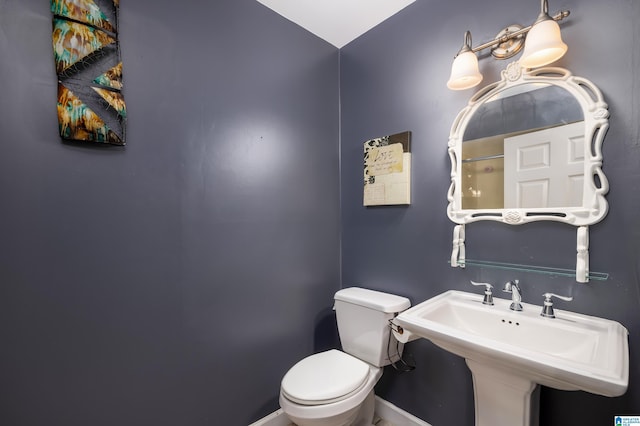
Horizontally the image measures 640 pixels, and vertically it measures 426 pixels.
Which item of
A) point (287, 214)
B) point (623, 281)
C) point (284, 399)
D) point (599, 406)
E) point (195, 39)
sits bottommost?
point (284, 399)

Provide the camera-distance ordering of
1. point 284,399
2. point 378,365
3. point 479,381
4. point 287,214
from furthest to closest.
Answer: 1. point 287,214
2. point 378,365
3. point 284,399
4. point 479,381

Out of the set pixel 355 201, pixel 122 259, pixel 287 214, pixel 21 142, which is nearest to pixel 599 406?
pixel 355 201

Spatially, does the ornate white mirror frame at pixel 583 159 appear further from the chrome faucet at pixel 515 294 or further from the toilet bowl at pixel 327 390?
the toilet bowl at pixel 327 390

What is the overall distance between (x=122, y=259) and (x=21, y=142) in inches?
20.7

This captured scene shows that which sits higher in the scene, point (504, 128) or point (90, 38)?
point (90, 38)

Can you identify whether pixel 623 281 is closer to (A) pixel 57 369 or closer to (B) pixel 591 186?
(B) pixel 591 186

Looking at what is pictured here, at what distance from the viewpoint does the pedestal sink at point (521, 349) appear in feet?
2.38

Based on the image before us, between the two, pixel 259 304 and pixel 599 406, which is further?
pixel 259 304

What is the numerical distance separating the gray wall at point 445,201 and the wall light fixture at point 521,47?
0.06m

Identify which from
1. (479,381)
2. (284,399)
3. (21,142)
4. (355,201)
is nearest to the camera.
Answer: (21,142)

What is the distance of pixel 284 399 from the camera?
4.04 feet

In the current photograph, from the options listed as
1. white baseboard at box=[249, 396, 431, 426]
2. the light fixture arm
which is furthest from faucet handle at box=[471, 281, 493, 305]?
the light fixture arm

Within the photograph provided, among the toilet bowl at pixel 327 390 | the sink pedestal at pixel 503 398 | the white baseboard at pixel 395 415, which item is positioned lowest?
the white baseboard at pixel 395 415

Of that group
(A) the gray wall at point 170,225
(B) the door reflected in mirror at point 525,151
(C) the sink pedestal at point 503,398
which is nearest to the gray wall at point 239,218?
(A) the gray wall at point 170,225
